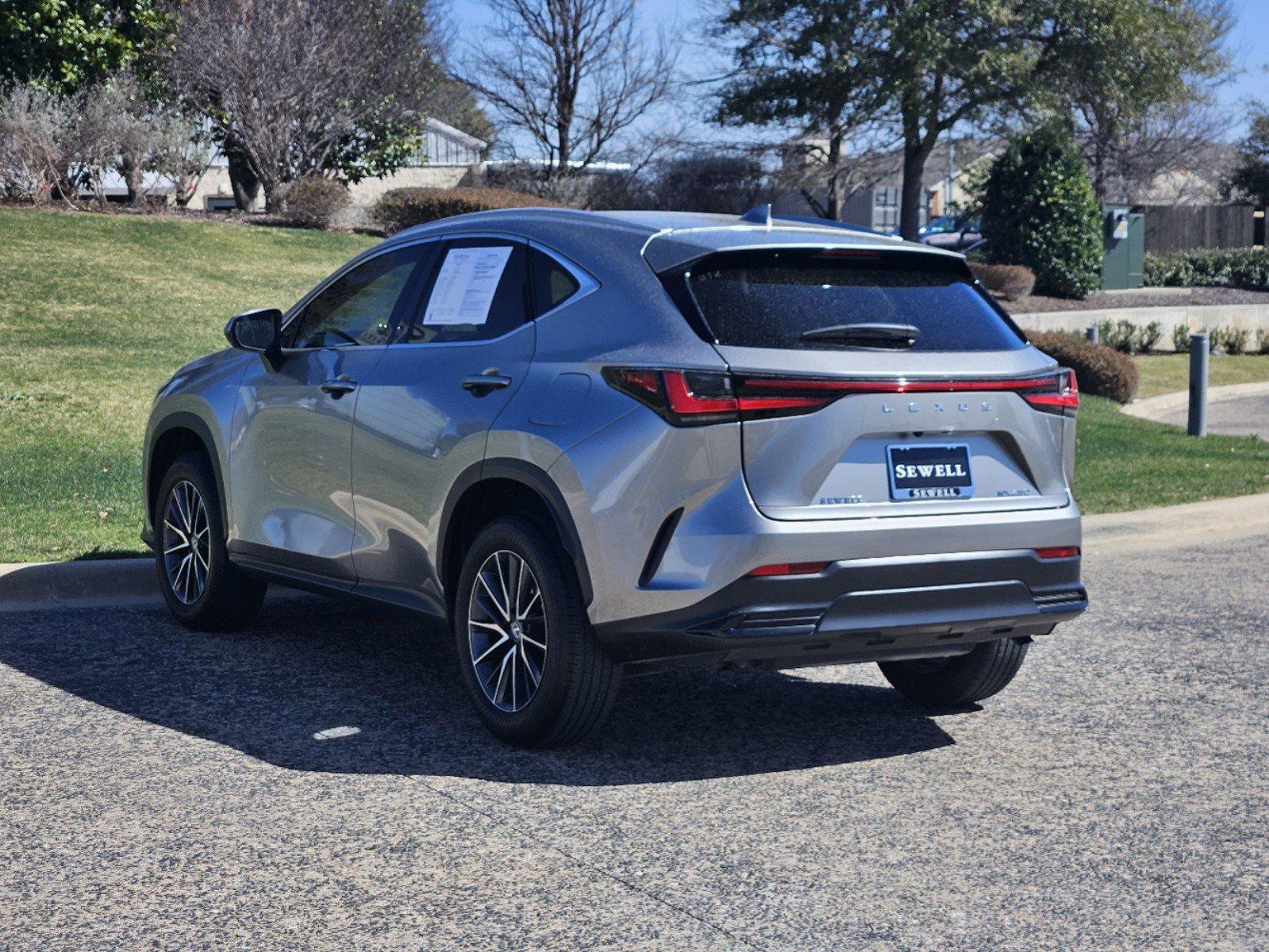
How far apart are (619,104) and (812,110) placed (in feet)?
15.0

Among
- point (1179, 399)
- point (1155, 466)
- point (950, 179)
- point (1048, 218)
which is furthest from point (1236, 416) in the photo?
point (950, 179)

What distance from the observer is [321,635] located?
7445 mm

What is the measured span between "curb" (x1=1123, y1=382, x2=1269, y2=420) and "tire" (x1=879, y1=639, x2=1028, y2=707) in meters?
13.8

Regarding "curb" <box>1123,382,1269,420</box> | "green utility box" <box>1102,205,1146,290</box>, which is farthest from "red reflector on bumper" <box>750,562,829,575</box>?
"green utility box" <box>1102,205,1146,290</box>

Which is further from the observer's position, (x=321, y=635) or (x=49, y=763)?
(x=321, y=635)

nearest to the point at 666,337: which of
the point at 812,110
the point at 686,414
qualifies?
the point at 686,414

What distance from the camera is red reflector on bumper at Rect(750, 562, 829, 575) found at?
4.84 m

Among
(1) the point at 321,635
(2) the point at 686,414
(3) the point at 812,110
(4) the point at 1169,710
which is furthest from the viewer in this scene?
(3) the point at 812,110

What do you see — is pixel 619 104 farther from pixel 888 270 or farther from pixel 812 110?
pixel 888 270

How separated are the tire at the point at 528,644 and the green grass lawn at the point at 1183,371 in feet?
60.1

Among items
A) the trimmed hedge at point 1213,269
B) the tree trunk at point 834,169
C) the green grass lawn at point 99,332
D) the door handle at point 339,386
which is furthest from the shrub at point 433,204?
the door handle at point 339,386

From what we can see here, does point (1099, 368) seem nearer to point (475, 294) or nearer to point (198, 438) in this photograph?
point (198, 438)

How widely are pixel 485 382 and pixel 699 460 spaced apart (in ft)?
3.33

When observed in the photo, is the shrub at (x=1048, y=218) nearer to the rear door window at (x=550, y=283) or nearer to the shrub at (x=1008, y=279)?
the shrub at (x=1008, y=279)
